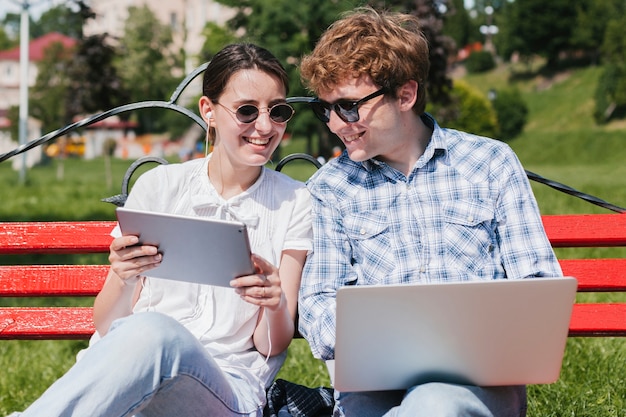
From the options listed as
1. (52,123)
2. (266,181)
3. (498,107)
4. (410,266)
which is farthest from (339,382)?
(52,123)

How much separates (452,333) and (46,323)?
158cm

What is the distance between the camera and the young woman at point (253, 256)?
2266 millimetres

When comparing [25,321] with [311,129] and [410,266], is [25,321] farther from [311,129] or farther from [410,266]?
[311,129]

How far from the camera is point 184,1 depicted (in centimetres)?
7219

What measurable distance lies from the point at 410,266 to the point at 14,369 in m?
2.51

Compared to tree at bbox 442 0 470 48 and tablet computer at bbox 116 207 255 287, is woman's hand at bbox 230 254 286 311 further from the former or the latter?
tree at bbox 442 0 470 48

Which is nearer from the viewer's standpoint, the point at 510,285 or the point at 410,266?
the point at 510,285

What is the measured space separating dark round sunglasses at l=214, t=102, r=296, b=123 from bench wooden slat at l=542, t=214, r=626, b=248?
39.4 inches

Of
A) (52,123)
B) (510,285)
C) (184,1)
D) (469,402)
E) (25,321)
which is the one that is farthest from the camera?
(184,1)

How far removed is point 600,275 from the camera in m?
2.89

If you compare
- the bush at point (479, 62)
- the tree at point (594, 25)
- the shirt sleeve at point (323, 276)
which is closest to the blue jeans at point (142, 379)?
the shirt sleeve at point (323, 276)

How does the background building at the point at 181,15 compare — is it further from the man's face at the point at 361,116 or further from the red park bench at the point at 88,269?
the man's face at the point at 361,116

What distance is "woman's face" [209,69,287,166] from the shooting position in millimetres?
2506

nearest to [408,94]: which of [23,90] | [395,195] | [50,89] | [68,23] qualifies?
[395,195]
